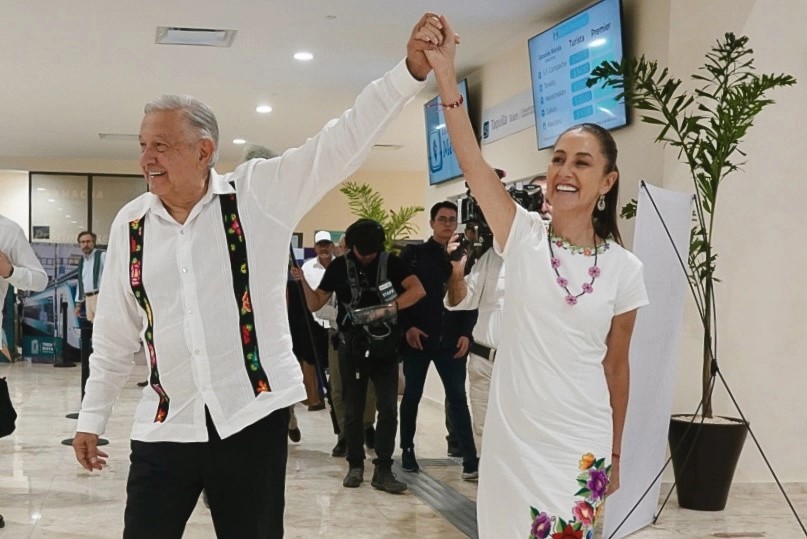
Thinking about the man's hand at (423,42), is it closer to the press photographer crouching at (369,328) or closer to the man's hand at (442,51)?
the man's hand at (442,51)

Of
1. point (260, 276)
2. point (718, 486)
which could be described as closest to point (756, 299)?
point (718, 486)

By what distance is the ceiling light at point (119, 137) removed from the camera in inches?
549

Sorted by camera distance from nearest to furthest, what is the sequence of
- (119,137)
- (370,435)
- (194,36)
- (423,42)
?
(423,42)
(370,435)
(194,36)
(119,137)

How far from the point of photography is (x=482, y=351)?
17.9ft

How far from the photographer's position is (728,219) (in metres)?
5.69

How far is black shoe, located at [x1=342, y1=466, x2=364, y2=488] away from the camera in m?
5.53

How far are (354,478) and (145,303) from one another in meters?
3.50

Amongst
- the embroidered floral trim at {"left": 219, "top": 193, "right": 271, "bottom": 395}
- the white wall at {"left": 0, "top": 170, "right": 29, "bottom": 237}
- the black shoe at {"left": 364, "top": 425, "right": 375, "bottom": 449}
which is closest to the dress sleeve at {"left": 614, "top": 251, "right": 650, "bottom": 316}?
the embroidered floral trim at {"left": 219, "top": 193, "right": 271, "bottom": 395}

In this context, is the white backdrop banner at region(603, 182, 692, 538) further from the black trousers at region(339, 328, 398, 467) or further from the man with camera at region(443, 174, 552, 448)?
the black trousers at region(339, 328, 398, 467)

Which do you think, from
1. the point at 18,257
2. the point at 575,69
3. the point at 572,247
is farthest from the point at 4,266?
the point at 575,69

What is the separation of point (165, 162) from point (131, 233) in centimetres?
20

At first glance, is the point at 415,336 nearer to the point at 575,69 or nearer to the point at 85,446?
the point at 575,69

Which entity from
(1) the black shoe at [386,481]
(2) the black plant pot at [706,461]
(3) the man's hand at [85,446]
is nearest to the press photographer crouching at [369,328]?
(1) the black shoe at [386,481]

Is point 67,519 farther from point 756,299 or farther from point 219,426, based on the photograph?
point 756,299
